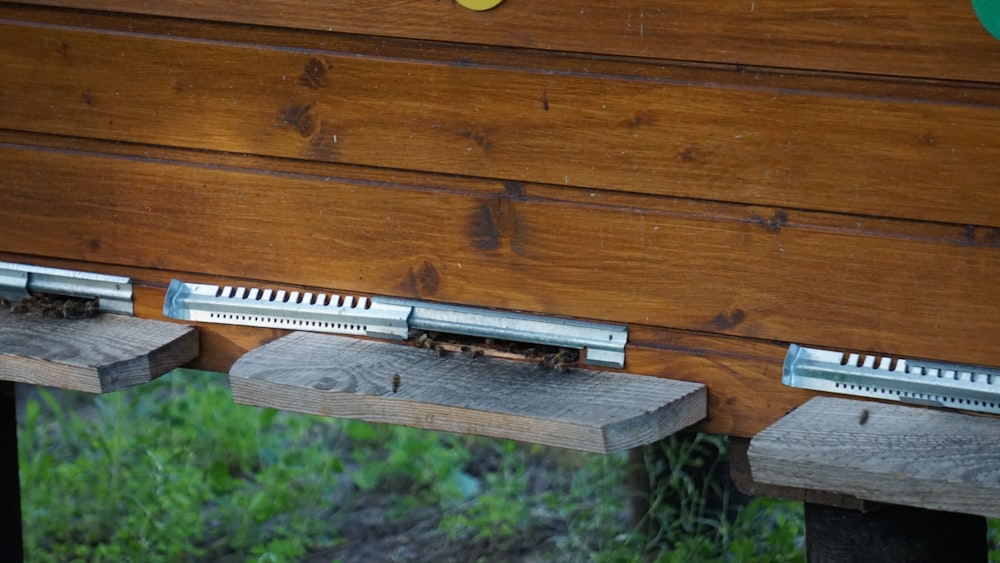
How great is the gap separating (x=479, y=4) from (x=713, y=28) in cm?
37

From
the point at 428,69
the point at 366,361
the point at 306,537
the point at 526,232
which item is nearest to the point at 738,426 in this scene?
the point at 526,232

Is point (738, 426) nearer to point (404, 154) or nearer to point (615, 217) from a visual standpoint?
point (615, 217)

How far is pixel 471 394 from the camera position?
1784 mm

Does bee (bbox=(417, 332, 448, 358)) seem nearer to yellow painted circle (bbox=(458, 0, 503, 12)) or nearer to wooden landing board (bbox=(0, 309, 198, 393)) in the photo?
wooden landing board (bbox=(0, 309, 198, 393))

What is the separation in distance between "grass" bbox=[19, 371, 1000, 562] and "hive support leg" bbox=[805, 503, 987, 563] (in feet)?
3.10

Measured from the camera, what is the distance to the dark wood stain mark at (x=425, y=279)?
1964 millimetres

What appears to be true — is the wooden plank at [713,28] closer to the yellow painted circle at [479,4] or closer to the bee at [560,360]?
the yellow painted circle at [479,4]

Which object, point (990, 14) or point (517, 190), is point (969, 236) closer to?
point (990, 14)

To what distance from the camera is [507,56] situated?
1.83 m

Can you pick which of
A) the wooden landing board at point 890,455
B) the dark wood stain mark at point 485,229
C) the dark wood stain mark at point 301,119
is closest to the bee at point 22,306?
the dark wood stain mark at point 301,119

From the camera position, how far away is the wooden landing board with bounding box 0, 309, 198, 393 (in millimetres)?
1935

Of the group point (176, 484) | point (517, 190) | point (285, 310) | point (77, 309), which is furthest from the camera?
point (176, 484)

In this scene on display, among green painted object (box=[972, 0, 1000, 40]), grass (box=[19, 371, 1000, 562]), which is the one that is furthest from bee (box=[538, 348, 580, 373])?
grass (box=[19, 371, 1000, 562])

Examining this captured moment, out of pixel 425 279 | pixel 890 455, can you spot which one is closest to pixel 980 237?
pixel 890 455
